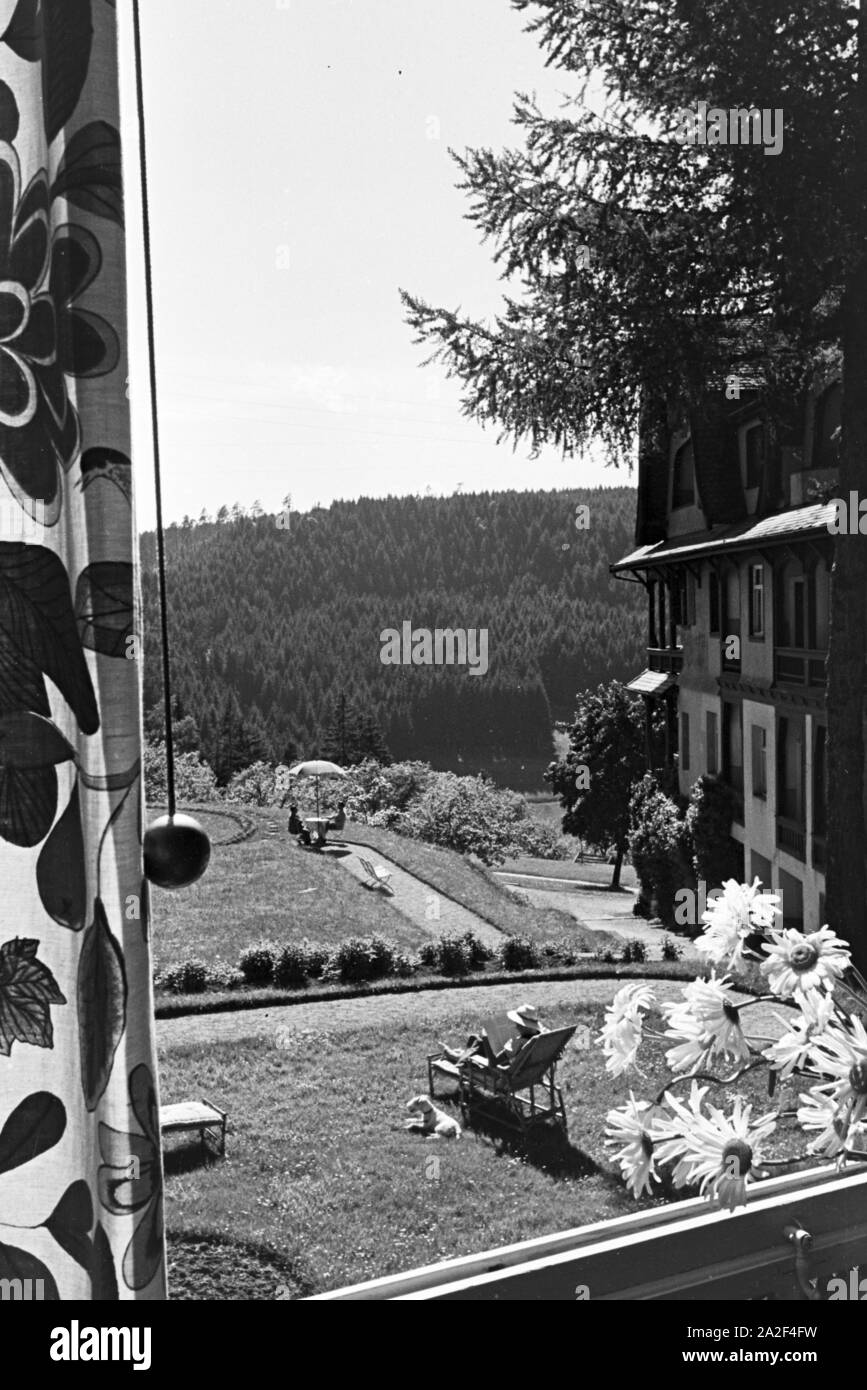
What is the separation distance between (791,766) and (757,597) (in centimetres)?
32

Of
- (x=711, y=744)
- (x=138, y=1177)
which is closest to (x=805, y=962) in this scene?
(x=138, y=1177)

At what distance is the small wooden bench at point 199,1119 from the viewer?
2.05m

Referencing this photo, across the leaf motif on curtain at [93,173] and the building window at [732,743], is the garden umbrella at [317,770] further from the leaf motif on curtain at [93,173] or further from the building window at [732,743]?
the leaf motif on curtain at [93,173]

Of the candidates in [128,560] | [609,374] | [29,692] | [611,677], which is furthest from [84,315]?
[611,677]

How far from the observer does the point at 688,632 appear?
2242 mm

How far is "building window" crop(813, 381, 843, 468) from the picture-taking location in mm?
2094

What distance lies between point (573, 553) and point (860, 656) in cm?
56

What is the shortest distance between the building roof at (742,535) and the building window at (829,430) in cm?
8

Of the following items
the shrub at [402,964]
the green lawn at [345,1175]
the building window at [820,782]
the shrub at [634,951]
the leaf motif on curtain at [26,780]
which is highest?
the leaf motif on curtain at [26,780]

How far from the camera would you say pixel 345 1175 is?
2.09 metres

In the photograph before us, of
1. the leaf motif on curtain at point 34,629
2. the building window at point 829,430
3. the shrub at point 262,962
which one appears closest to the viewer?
the leaf motif on curtain at point 34,629

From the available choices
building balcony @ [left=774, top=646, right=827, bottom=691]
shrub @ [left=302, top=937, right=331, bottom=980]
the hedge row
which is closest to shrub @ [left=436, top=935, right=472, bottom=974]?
the hedge row

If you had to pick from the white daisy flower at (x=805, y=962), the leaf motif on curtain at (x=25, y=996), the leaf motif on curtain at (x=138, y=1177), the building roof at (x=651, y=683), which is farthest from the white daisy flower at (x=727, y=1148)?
the building roof at (x=651, y=683)
